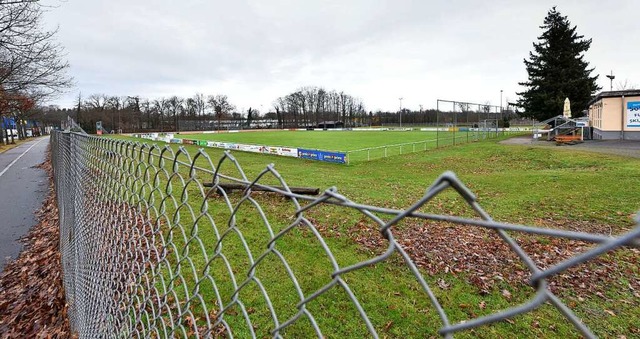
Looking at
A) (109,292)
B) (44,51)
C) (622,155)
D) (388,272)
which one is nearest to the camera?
(109,292)

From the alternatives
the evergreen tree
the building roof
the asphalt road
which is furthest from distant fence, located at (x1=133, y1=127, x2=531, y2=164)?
the asphalt road

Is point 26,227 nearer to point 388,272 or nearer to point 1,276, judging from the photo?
point 1,276

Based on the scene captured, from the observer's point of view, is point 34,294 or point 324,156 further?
point 324,156

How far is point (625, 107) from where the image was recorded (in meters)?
23.0

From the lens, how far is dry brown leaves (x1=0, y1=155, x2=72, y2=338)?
4406 millimetres

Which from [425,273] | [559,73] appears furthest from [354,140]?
[425,273]

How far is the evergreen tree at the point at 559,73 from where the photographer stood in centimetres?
3197

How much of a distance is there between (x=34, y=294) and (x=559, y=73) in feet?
125

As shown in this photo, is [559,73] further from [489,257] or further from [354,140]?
[489,257]

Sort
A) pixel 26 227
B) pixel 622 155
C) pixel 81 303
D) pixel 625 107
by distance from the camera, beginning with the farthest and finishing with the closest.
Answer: pixel 625 107
pixel 622 155
pixel 26 227
pixel 81 303

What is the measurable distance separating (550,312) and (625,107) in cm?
2518

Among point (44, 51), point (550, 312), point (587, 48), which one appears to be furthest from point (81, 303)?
point (587, 48)

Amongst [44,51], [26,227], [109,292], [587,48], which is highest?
[587,48]

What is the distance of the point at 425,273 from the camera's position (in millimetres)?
5535
